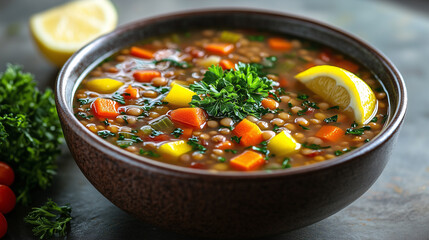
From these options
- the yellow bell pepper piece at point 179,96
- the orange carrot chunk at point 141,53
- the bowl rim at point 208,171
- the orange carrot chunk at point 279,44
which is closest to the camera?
the bowl rim at point 208,171

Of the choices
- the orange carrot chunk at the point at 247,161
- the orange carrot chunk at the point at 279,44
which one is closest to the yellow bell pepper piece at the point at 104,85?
the orange carrot chunk at the point at 247,161

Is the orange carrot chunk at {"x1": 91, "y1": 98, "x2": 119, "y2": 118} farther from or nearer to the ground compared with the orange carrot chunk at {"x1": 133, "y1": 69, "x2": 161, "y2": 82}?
nearer to the ground

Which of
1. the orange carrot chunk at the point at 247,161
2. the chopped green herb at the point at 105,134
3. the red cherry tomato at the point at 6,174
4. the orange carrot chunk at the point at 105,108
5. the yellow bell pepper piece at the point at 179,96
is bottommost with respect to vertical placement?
the red cherry tomato at the point at 6,174

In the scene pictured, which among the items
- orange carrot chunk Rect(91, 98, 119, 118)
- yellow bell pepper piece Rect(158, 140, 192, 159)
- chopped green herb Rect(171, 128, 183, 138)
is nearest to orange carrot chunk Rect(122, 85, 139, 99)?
orange carrot chunk Rect(91, 98, 119, 118)

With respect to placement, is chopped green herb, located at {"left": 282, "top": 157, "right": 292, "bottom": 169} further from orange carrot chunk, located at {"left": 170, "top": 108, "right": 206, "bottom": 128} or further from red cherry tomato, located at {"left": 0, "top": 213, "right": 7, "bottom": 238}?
red cherry tomato, located at {"left": 0, "top": 213, "right": 7, "bottom": 238}

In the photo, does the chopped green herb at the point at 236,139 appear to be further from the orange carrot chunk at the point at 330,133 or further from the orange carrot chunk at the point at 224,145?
the orange carrot chunk at the point at 330,133

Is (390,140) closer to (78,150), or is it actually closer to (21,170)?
(78,150)
